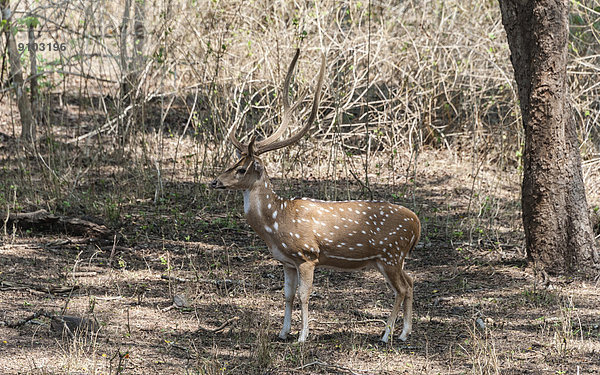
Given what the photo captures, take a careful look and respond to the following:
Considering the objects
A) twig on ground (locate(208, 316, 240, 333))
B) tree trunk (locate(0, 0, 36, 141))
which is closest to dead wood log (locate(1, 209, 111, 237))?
tree trunk (locate(0, 0, 36, 141))

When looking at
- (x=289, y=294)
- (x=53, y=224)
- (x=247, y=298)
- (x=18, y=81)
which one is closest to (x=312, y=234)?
(x=289, y=294)

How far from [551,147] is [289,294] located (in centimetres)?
312

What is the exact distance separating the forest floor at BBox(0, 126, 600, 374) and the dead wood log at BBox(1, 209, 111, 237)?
9 centimetres

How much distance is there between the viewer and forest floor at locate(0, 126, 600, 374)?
534 centimetres

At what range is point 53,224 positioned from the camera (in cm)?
841

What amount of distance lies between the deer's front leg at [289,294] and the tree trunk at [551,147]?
280 cm

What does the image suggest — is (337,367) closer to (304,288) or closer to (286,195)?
(304,288)

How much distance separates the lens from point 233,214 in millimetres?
9445

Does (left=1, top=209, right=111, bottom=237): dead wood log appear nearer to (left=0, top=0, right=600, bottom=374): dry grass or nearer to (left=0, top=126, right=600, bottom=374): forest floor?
(left=0, top=126, right=600, bottom=374): forest floor

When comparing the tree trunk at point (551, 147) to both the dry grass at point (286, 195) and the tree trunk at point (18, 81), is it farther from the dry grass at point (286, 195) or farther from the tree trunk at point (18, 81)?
the tree trunk at point (18, 81)

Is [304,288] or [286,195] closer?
[304,288]

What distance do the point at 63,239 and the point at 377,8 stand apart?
23.1 ft

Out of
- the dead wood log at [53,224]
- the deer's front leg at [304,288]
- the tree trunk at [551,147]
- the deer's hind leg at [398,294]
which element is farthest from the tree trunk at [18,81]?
the tree trunk at [551,147]

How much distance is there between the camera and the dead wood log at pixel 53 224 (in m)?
8.31
